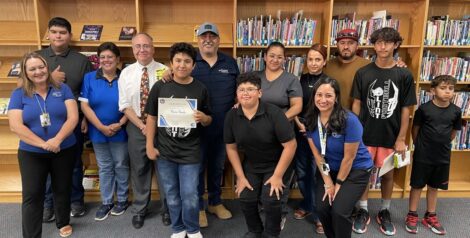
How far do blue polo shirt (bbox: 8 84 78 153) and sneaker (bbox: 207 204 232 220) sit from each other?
1.41 metres

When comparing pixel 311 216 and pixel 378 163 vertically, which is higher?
pixel 378 163

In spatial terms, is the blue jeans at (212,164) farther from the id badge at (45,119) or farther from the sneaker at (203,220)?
the id badge at (45,119)

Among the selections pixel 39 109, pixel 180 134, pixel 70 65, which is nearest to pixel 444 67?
pixel 180 134

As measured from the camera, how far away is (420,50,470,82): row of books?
11.7 feet

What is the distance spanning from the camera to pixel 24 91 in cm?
255

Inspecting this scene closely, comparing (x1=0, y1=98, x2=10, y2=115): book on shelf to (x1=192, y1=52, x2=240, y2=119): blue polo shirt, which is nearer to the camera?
(x1=192, y1=52, x2=240, y2=119): blue polo shirt

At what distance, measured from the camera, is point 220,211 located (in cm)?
330

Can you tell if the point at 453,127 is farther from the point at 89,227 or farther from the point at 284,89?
the point at 89,227

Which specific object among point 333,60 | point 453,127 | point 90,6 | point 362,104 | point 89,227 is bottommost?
point 89,227

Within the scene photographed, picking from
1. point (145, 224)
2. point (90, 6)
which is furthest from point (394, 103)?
point (90, 6)

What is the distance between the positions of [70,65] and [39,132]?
2.59ft

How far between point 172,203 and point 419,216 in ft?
7.58

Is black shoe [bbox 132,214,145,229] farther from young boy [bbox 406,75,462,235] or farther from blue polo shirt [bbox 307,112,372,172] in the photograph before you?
young boy [bbox 406,75,462,235]

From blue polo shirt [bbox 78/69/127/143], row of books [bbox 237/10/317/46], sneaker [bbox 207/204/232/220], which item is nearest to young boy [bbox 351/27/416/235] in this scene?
row of books [bbox 237/10/317/46]
